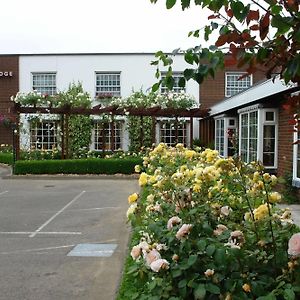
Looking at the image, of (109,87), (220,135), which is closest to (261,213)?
(220,135)

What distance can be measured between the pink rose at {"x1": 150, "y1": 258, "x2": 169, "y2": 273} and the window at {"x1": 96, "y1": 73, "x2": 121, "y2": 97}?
82.0 ft

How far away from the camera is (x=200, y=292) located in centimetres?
216

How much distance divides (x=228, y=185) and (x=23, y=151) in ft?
63.3

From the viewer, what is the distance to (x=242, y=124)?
1480 centimetres

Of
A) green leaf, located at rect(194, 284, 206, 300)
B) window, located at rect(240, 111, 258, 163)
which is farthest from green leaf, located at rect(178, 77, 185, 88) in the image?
window, located at rect(240, 111, 258, 163)

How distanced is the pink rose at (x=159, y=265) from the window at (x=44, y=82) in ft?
84.8

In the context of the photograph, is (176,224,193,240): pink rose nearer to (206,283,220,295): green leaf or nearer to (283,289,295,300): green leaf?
(206,283,220,295): green leaf

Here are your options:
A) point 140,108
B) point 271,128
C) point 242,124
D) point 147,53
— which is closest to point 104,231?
point 271,128

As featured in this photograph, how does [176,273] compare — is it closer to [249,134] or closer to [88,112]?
[249,134]

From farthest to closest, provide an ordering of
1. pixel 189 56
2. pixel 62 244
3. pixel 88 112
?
pixel 88 112, pixel 62 244, pixel 189 56

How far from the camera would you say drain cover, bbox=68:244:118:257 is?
6206 mm

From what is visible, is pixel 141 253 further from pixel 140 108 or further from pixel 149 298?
pixel 140 108

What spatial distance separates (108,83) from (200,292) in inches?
1000

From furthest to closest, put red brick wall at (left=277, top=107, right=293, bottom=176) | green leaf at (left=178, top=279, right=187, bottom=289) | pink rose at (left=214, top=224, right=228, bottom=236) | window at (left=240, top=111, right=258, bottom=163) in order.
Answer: window at (left=240, top=111, right=258, bottom=163) → red brick wall at (left=277, top=107, right=293, bottom=176) → pink rose at (left=214, top=224, right=228, bottom=236) → green leaf at (left=178, top=279, right=187, bottom=289)
